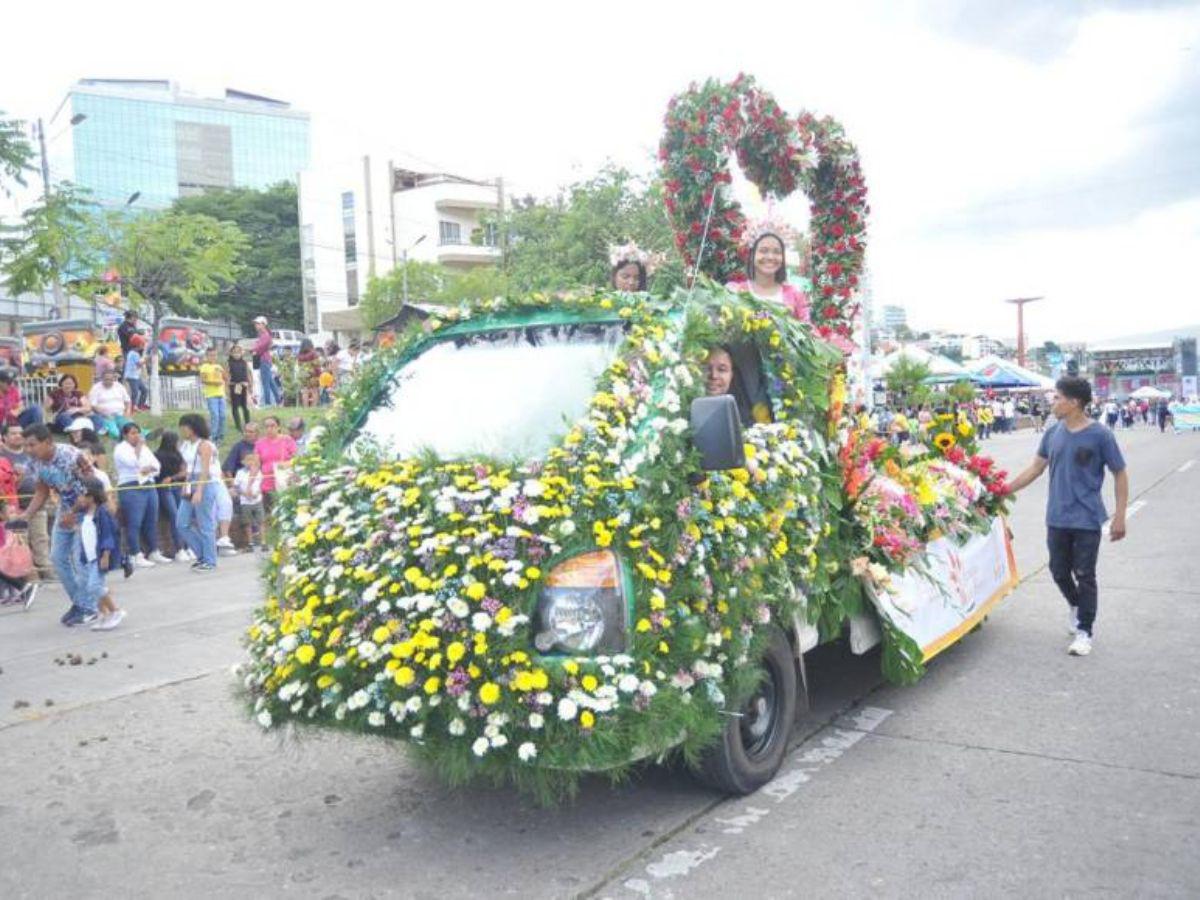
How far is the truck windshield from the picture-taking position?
4.40 metres

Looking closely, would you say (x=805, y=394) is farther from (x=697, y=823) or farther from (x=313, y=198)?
(x=313, y=198)

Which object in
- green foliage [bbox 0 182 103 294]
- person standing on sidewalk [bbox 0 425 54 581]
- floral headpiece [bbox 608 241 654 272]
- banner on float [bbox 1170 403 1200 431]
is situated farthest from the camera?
banner on float [bbox 1170 403 1200 431]

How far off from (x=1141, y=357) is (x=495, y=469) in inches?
4199

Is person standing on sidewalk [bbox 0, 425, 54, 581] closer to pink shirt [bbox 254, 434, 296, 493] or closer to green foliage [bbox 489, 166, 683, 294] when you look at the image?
pink shirt [bbox 254, 434, 296, 493]

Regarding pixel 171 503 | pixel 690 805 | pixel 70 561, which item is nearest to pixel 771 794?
pixel 690 805

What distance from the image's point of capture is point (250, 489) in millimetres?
13086

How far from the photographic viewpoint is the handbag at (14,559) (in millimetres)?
9547

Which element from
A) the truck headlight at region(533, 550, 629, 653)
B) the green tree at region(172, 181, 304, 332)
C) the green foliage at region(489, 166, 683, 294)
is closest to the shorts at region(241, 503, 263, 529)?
the truck headlight at region(533, 550, 629, 653)

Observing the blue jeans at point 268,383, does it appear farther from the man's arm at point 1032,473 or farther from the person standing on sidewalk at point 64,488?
the man's arm at point 1032,473

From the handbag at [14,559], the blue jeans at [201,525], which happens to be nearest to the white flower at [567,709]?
the handbag at [14,559]

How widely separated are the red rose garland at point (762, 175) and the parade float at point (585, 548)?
7.80ft

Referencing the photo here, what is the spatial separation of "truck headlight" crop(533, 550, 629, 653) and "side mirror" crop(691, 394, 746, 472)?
611 millimetres

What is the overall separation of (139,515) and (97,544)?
3.97m

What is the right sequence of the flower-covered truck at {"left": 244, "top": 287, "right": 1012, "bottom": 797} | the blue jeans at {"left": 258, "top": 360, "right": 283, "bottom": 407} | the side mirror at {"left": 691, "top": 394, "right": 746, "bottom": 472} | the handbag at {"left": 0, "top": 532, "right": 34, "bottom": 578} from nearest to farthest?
the flower-covered truck at {"left": 244, "top": 287, "right": 1012, "bottom": 797}, the side mirror at {"left": 691, "top": 394, "right": 746, "bottom": 472}, the handbag at {"left": 0, "top": 532, "right": 34, "bottom": 578}, the blue jeans at {"left": 258, "top": 360, "right": 283, "bottom": 407}
